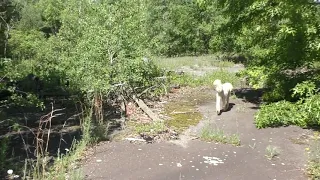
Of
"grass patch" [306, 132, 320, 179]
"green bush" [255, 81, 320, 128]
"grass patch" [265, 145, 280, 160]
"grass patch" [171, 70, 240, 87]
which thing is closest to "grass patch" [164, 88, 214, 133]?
"grass patch" [171, 70, 240, 87]

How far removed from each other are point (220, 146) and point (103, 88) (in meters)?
3.80

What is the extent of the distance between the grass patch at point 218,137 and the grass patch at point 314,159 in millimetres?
1547

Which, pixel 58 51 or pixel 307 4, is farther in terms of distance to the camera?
pixel 58 51

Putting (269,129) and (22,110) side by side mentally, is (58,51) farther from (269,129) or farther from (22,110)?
(269,129)

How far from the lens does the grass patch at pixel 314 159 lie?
628cm

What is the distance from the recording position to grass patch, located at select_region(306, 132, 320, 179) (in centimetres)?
628

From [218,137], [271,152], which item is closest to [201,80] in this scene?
[218,137]

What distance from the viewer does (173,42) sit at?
111 ft

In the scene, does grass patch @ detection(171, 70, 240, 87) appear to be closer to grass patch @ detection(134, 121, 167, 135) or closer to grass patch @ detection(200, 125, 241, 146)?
grass patch @ detection(134, 121, 167, 135)

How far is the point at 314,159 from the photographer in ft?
22.8

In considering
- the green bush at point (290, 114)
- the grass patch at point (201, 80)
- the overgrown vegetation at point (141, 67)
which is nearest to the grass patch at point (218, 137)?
the overgrown vegetation at point (141, 67)

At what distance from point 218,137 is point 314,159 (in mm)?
2124

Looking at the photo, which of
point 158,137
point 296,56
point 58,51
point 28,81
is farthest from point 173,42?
point 158,137

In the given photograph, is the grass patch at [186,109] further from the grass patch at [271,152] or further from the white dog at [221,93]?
the grass patch at [271,152]
